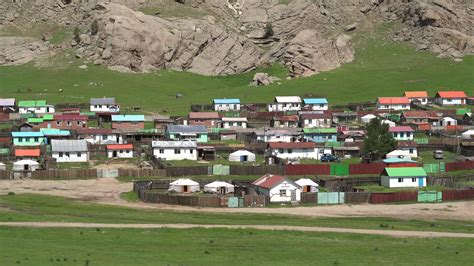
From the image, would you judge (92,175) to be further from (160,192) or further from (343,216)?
(343,216)

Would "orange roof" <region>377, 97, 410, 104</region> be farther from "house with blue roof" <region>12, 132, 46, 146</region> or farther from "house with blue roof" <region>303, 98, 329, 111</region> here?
"house with blue roof" <region>12, 132, 46, 146</region>

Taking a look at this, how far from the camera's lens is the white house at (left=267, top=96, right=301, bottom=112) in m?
187

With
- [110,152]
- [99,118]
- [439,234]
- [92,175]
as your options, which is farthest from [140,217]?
[99,118]

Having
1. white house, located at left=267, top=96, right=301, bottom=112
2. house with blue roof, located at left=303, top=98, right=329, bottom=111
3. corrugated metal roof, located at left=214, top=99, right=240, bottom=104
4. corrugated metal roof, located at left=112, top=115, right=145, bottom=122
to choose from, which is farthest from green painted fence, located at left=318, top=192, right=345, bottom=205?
corrugated metal roof, located at left=214, top=99, right=240, bottom=104

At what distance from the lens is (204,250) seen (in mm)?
62750

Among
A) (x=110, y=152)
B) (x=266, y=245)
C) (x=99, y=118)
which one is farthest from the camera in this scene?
(x=99, y=118)

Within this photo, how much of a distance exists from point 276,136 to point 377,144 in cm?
2249

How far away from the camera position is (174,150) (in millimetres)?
136625

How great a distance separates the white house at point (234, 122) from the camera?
554ft

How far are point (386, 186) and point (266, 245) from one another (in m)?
48.8

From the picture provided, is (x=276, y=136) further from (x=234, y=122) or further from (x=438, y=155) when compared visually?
(x=438, y=155)

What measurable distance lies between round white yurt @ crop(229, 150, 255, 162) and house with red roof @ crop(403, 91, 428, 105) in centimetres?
6713

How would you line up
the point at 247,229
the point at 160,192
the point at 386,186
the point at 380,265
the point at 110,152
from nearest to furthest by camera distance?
the point at 380,265
the point at 247,229
the point at 160,192
the point at 386,186
the point at 110,152

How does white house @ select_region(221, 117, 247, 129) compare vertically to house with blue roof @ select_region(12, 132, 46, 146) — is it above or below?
above
